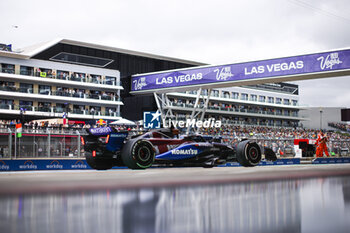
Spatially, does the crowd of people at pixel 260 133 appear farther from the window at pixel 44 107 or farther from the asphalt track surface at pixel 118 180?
the asphalt track surface at pixel 118 180

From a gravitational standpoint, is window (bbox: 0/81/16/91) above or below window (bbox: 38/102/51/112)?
above

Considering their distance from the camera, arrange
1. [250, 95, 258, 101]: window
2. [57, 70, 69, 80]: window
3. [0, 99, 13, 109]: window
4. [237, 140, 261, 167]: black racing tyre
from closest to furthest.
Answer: [237, 140, 261, 167]: black racing tyre
[0, 99, 13, 109]: window
[57, 70, 69, 80]: window
[250, 95, 258, 101]: window

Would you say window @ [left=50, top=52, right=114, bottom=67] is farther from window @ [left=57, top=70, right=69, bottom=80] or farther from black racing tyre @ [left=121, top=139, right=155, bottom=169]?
black racing tyre @ [left=121, top=139, right=155, bottom=169]

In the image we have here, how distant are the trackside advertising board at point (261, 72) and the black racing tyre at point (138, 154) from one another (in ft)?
76.3

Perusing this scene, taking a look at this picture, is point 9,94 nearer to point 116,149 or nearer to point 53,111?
point 53,111

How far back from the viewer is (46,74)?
48.8 m

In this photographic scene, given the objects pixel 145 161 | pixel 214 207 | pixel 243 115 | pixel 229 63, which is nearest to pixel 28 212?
pixel 214 207

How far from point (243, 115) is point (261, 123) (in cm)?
546

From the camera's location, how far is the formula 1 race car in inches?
479

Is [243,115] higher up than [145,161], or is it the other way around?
[243,115]

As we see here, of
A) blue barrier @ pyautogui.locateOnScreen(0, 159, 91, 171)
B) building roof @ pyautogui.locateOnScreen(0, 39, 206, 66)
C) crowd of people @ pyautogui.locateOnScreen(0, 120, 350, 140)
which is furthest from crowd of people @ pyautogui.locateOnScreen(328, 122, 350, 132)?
blue barrier @ pyautogui.locateOnScreen(0, 159, 91, 171)

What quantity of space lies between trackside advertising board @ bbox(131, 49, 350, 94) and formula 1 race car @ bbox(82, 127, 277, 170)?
1972cm

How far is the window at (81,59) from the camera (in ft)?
171

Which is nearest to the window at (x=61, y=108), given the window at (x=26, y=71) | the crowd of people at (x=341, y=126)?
the window at (x=26, y=71)
